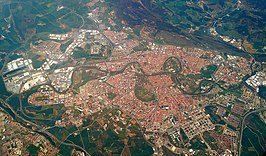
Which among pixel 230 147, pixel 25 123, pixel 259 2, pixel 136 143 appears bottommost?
pixel 25 123

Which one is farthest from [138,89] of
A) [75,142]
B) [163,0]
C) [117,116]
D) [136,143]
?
[163,0]

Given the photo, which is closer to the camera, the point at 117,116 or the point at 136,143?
the point at 136,143

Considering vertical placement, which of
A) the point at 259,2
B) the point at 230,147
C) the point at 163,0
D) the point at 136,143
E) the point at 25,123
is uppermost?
the point at 259,2

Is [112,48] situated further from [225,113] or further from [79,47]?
[225,113]

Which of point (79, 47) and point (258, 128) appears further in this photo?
point (79, 47)

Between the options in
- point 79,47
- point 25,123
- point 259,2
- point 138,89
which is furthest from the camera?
point 259,2

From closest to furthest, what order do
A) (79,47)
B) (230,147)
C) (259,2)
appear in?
(230,147) < (79,47) < (259,2)

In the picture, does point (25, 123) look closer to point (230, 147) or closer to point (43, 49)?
point (43, 49)

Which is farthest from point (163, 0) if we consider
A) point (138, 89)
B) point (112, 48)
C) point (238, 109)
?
point (238, 109)

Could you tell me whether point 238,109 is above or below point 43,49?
above
